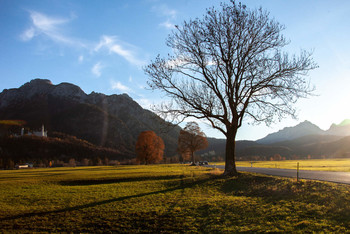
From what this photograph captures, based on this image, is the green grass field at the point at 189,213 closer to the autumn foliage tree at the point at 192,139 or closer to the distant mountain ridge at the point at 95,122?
the autumn foliage tree at the point at 192,139

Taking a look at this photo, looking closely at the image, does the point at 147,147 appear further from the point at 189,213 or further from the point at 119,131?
the point at 119,131

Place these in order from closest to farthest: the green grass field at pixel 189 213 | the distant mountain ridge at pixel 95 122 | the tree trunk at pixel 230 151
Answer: the green grass field at pixel 189 213
the tree trunk at pixel 230 151
the distant mountain ridge at pixel 95 122

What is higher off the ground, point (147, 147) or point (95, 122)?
point (95, 122)

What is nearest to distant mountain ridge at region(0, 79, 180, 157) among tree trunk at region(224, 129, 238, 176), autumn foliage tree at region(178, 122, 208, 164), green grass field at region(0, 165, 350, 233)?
autumn foliage tree at region(178, 122, 208, 164)

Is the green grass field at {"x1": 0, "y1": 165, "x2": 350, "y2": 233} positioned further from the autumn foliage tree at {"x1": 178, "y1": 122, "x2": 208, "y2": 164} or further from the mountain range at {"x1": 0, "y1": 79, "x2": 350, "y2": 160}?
the mountain range at {"x1": 0, "y1": 79, "x2": 350, "y2": 160}

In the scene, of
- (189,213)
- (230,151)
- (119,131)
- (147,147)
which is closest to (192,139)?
(147,147)

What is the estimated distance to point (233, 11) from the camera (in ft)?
59.9

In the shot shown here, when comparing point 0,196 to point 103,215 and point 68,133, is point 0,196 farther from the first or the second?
point 68,133

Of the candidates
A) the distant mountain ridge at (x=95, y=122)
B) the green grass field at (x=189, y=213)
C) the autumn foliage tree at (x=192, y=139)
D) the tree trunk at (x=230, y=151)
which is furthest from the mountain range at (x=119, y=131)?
the green grass field at (x=189, y=213)

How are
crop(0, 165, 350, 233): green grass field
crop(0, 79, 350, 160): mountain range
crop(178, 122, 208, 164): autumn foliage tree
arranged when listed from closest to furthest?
crop(0, 165, 350, 233): green grass field → crop(178, 122, 208, 164): autumn foliage tree → crop(0, 79, 350, 160): mountain range

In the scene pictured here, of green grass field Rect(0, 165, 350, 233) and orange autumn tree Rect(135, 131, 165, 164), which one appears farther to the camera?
orange autumn tree Rect(135, 131, 165, 164)

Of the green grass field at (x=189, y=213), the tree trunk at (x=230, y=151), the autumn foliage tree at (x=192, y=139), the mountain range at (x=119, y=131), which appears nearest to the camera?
the green grass field at (x=189, y=213)

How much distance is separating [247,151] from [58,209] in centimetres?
13464

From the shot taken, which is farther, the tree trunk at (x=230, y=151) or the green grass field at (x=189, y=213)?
the tree trunk at (x=230, y=151)
